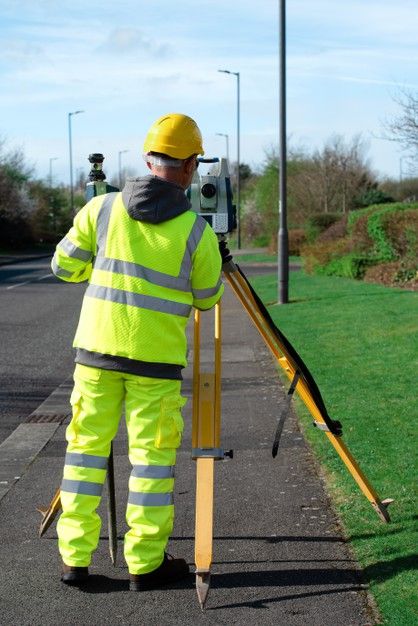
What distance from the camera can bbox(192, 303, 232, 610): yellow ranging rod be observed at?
4.64 meters

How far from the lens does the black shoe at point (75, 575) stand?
187 inches

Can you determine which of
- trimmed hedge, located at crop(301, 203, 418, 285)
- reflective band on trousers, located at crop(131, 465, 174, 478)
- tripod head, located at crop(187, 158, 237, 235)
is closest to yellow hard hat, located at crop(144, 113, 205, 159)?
tripod head, located at crop(187, 158, 237, 235)

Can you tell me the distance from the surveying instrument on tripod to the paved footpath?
0.22 meters

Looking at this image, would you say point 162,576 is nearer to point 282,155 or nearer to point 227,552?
point 227,552

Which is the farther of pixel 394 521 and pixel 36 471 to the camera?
pixel 36 471

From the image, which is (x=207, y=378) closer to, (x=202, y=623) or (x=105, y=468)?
(x=105, y=468)

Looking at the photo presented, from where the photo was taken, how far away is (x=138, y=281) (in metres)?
4.75

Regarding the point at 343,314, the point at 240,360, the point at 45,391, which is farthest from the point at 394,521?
the point at 343,314

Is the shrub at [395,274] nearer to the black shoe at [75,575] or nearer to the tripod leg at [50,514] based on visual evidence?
the tripod leg at [50,514]

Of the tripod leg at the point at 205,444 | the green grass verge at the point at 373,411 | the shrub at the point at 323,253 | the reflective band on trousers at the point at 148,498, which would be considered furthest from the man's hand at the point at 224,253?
the shrub at the point at 323,253

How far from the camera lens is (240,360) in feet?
42.9

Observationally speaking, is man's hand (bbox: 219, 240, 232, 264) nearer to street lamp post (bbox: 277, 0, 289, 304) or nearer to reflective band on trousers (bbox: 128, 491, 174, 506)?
reflective band on trousers (bbox: 128, 491, 174, 506)

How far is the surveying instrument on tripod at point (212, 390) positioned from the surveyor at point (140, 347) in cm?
19

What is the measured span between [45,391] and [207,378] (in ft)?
20.2
